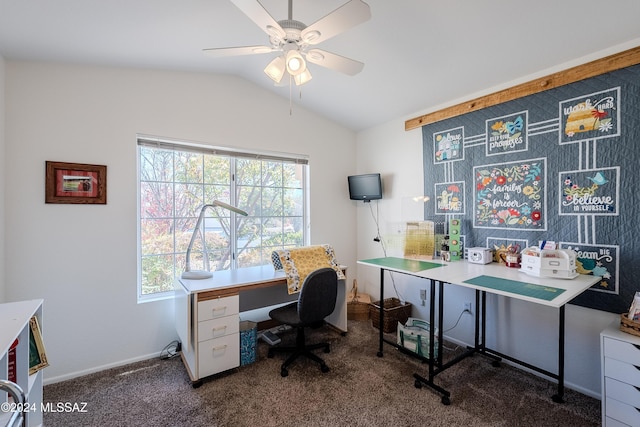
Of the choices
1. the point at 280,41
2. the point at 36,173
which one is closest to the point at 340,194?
the point at 280,41

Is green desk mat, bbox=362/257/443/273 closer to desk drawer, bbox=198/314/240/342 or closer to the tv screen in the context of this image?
the tv screen

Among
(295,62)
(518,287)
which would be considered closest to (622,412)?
(518,287)

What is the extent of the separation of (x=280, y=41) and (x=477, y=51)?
1.48 metres

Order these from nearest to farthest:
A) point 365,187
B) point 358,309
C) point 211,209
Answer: point 211,209 < point 358,309 < point 365,187

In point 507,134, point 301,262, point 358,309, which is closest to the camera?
point 507,134

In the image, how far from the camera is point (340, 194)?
371 cm

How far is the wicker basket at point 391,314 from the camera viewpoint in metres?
2.93

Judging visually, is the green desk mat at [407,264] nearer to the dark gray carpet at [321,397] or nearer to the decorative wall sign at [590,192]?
the dark gray carpet at [321,397]

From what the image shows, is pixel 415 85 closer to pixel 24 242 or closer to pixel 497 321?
pixel 497 321

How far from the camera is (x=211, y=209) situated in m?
2.89

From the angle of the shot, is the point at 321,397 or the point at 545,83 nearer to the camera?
the point at 321,397

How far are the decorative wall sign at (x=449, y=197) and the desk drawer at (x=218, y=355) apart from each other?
7.36 ft

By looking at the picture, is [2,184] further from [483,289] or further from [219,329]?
[483,289]

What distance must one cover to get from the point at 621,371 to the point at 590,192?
3.66 feet
